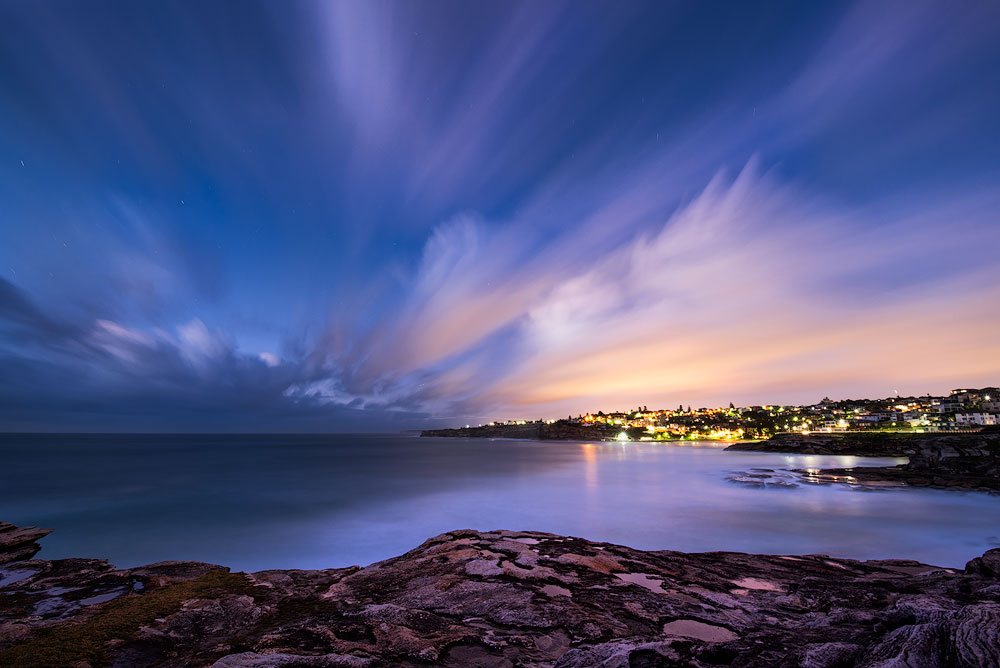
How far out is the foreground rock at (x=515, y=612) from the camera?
4.58 m

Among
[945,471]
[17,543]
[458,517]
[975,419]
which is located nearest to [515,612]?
[458,517]

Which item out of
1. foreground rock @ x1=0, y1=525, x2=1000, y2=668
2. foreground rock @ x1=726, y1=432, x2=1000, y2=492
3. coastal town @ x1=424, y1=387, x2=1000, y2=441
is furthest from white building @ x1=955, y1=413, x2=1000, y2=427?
foreground rock @ x1=0, y1=525, x2=1000, y2=668

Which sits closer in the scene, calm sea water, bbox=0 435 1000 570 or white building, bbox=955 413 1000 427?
calm sea water, bbox=0 435 1000 570

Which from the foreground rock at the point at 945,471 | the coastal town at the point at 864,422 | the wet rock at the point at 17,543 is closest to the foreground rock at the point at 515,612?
the wet rock at the point at 17,543

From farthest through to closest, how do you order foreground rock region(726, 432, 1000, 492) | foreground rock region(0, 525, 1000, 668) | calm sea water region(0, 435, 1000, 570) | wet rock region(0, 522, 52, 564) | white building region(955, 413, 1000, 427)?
white building region(955, 413, 1000, 427) → foreground rock region(726, 432, 1000, 492) → calm sea water region(0, 435, 1000, 570) → wet rock region(0, 522, 52, 564) → foreground rock region(0, 525, 1000, 668)

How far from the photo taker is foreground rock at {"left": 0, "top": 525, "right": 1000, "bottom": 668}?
15.0 ft

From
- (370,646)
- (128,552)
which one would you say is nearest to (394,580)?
(370,646)

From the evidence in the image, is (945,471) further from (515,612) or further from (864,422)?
(864,422)

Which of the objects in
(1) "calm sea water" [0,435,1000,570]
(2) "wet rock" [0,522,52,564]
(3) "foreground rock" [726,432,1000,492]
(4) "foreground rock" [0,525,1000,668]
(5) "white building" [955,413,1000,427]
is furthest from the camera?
(5) "white building" [955,413,1000,427]

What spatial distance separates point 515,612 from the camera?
6621 mm

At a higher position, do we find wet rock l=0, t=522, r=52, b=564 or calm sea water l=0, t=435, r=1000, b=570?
wet rock l=0, t=522, r=52, b=564

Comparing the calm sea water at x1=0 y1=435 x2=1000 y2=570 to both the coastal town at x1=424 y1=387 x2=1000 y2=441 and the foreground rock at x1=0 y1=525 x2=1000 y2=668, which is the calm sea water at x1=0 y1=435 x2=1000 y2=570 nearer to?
the foreground rock at x1=0 y1=525 x2=1000 y2=668

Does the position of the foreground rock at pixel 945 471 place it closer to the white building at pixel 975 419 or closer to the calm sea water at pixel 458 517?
the calm sea water at pixel 458 517

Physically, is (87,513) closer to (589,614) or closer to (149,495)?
(149,495)
